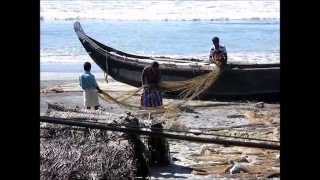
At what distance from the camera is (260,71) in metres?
13.4

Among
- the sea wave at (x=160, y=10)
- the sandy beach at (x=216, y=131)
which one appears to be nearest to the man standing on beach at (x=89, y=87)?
the sandy beach at (x=216, y=131)

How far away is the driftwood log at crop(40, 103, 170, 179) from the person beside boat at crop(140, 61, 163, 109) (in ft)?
9.36

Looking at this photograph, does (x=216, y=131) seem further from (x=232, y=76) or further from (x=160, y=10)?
(x=160, y=10)

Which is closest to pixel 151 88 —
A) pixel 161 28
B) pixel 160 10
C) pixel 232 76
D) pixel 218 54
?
pixel 218 54

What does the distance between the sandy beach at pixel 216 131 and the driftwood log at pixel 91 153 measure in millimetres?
779

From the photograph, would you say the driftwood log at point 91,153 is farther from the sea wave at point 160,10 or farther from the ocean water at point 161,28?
the sea wave at point 160,10

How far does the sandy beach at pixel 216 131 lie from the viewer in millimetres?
6844

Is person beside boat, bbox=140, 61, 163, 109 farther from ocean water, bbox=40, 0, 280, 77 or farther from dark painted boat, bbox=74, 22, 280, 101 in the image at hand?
ocean water, bbox=40, 0, 280, 77

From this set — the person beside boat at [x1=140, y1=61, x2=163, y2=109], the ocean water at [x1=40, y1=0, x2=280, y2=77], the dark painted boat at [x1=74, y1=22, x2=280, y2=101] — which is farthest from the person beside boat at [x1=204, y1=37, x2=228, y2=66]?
the ocean water at [x1=40, y1=0, x2=280, y2=77]

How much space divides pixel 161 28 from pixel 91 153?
35.7m

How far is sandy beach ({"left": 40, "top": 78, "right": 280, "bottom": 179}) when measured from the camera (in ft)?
22.5

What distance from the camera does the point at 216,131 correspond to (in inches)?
369
